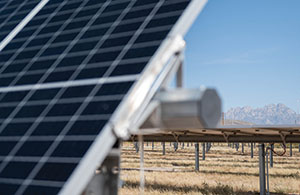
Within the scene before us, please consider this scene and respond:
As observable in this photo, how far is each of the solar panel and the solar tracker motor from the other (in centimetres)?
27

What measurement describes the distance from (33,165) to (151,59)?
1595 mm

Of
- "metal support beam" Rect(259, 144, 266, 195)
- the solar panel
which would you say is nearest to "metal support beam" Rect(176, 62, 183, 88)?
the solar panel

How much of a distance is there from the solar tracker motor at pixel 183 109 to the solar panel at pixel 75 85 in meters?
0.27

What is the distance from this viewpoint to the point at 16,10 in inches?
296

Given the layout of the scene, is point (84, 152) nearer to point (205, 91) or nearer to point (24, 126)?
point (24, 126)

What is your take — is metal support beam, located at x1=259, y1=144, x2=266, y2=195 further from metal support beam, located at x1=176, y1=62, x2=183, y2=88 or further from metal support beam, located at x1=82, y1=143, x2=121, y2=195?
metal support beam, located at x1=82, y1=143, x2=121, y2=195

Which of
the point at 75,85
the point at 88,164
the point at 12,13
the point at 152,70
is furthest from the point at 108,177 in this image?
the point at 12,13

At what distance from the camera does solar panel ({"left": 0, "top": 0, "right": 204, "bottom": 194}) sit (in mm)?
3756

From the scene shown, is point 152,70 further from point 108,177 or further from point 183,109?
point 108,177

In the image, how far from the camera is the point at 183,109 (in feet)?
13.0

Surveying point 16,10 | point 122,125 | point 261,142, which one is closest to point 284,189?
point 261,142

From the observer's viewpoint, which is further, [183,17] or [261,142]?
[261,142]

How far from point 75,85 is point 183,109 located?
4.35 ft

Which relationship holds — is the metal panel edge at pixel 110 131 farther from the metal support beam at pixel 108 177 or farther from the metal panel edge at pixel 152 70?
the metal support beam at pixel 108 177
